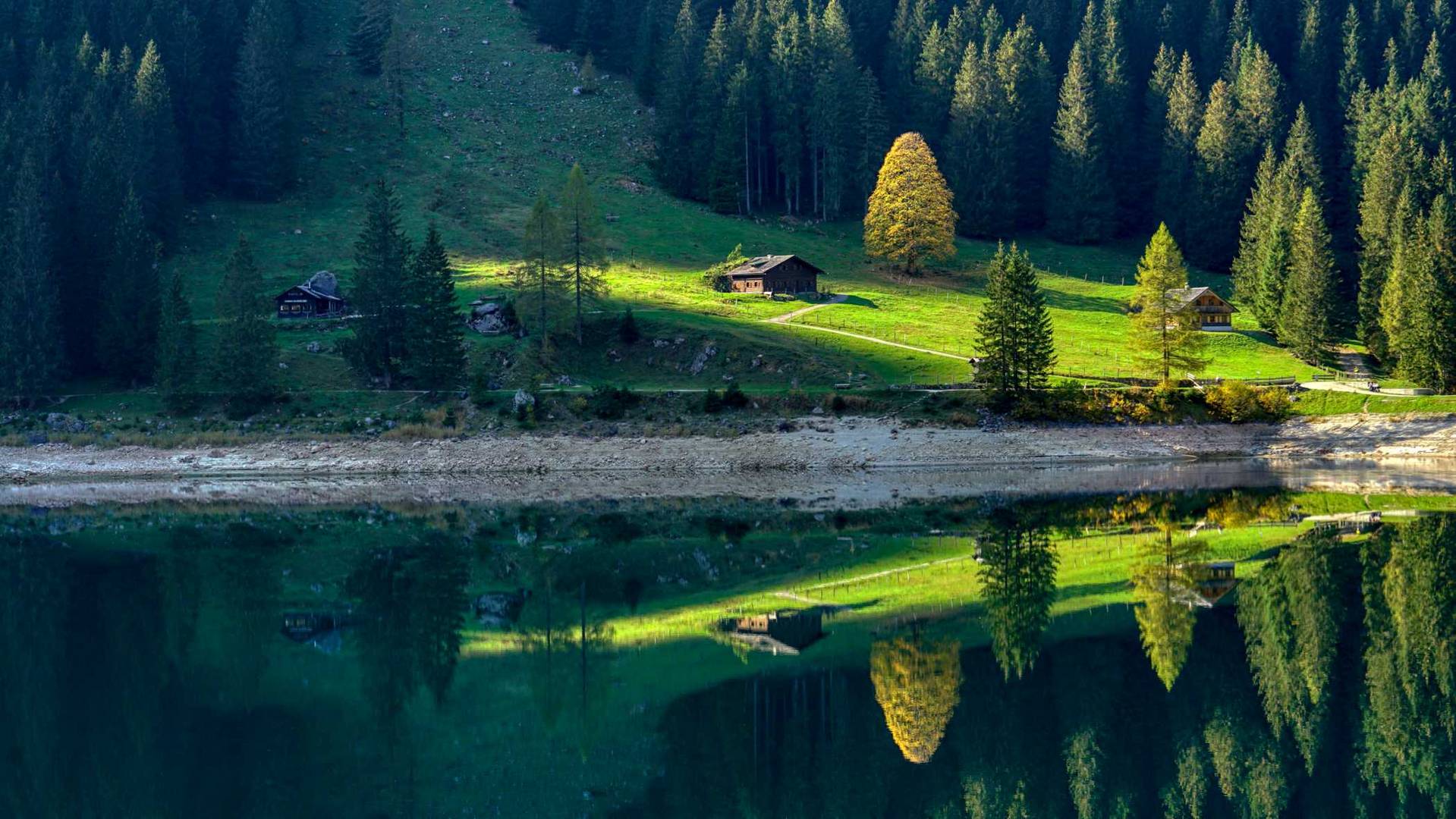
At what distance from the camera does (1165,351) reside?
3285 inches

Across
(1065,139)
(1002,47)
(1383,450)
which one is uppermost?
(1002,47)

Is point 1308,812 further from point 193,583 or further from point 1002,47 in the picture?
point 1002,47

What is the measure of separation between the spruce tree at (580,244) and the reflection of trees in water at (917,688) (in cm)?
5852

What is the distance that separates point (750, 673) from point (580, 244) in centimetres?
6159

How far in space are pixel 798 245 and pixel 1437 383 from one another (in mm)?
51422

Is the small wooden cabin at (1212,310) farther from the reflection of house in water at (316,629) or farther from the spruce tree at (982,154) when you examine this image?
the reflection of house in water at (316,629)

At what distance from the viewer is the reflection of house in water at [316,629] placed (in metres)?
36.7

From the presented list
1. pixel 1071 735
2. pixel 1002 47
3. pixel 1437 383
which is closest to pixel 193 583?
pixel 1071 735

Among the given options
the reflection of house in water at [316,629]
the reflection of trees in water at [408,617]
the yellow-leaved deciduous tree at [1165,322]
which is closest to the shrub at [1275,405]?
the yellow-leaved deciduous tree at [1165,322]

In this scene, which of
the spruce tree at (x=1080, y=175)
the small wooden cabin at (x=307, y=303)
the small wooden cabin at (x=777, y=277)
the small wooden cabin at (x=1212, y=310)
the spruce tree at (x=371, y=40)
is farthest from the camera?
the spruce tree at (x=371, y=40)

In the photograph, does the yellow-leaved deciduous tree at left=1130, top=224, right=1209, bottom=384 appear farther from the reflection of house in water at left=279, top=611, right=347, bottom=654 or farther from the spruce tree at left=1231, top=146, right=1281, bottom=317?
the reflection of house in water at left=279, top=611, right=347, bottom=654

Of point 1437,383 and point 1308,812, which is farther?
point 1437,383

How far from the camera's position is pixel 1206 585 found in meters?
40.5

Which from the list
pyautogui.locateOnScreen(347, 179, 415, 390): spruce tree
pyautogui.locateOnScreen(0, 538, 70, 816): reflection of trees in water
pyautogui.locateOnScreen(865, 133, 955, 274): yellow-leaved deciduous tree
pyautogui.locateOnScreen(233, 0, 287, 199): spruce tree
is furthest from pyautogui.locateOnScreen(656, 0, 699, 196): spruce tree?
pyautogui.locateOnScreen(0, 538, 70, 816): reflection of trees in water
